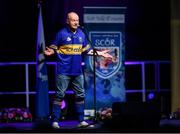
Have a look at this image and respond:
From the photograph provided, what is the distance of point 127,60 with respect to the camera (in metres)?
6.86

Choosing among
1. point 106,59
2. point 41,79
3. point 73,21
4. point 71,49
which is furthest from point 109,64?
point 41,79

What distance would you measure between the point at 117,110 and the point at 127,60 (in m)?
1.93

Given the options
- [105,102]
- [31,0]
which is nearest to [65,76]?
[105,102]

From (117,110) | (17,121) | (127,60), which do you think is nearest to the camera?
(117,110)

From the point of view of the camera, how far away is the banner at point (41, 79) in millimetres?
6523

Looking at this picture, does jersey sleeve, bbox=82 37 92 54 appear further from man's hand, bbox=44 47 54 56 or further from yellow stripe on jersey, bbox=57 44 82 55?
man's hand, bbox=44 47 54 56

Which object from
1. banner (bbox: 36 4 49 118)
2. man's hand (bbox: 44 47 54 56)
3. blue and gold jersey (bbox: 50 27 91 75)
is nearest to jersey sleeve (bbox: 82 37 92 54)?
blue and gold jersey (bbox: 50 27 91 75)

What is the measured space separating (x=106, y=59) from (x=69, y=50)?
21.8 inches

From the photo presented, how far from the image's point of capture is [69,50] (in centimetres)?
647

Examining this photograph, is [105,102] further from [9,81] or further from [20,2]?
[20,2]

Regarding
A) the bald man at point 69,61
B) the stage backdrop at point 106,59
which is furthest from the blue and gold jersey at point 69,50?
the stage backdrop at point 106,59

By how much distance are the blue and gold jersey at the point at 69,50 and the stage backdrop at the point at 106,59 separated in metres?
0.16

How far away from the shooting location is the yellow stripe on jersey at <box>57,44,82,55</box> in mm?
6453

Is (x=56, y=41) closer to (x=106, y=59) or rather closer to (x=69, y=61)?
(x=69, y=61)
